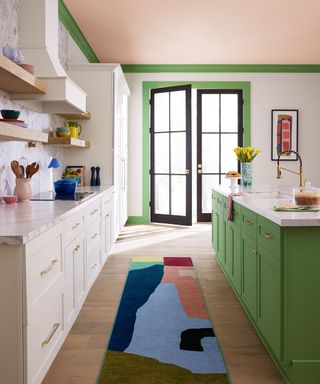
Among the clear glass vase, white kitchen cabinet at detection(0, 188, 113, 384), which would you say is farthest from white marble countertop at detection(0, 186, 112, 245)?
the clear glass vase

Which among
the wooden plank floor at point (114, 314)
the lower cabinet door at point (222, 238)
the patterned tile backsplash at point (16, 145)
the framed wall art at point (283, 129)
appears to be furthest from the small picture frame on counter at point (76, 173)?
the framed wall art at point (283, 129)

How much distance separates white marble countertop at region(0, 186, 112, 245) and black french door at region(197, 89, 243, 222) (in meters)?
4.65

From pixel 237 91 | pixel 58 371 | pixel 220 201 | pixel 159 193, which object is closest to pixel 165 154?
pixel 159 193

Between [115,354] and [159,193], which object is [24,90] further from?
[159,193]

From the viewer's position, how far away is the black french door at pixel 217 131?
24.7 feet

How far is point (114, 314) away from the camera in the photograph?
309 cm

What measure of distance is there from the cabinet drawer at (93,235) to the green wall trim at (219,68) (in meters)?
4.25

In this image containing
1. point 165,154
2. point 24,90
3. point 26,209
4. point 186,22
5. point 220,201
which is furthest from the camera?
point 165,154

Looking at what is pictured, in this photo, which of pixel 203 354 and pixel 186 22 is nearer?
pixel 203 354

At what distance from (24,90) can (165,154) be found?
14.3 ft

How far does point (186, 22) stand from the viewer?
5.27 meters

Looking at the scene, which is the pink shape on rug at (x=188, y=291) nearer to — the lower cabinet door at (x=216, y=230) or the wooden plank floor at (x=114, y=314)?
the wooden plank floor at (x=114, y=314)

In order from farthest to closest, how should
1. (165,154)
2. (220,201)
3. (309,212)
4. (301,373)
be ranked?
(165,154) → (220,201) → (309,212) → (301,373)

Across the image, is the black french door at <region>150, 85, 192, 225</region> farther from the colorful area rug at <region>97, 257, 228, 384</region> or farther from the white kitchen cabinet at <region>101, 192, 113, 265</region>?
the colorful area rug at <region>97, 257, 228, 384</region>
